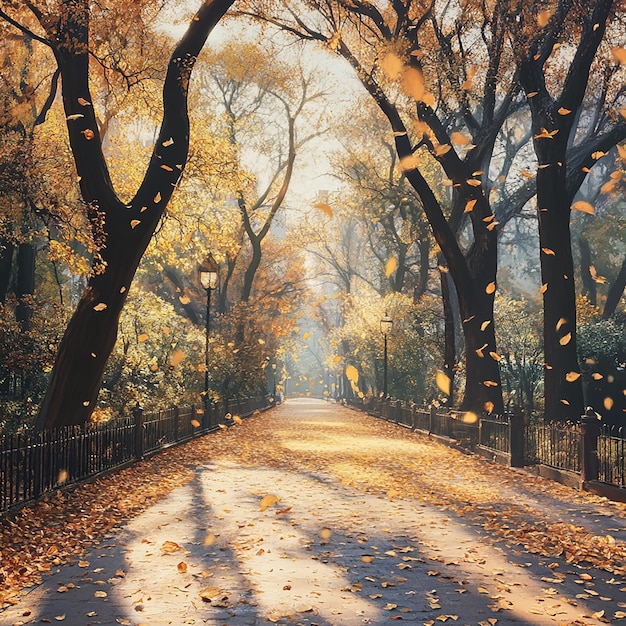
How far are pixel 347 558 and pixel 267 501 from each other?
13.8 ft

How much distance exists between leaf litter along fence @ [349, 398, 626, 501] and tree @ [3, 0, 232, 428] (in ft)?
28.2

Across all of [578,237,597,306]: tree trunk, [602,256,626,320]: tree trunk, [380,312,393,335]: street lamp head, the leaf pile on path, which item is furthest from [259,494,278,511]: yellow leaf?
[578,237,597,306]: tree trunk

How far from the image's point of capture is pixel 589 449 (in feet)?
47.6

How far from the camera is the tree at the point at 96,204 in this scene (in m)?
15.2

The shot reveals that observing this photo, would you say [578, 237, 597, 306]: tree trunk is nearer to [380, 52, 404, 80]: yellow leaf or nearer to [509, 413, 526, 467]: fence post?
[380, 52, 404, 80]: yellow leaf

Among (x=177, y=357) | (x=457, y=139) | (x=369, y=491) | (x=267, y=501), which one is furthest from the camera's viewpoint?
(x=457, y=139)

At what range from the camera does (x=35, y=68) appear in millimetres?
27781

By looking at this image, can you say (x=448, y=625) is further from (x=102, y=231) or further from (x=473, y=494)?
(x=102, y=231)

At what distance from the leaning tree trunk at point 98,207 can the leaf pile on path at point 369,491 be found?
1.80 meters

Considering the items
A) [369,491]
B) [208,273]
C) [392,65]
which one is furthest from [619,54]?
[208,273]

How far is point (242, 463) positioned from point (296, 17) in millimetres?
13300

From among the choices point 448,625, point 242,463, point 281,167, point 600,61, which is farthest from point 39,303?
point 281,167

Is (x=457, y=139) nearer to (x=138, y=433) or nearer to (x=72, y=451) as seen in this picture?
(x=138, y=433)

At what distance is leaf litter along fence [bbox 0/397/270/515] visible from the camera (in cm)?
1091
